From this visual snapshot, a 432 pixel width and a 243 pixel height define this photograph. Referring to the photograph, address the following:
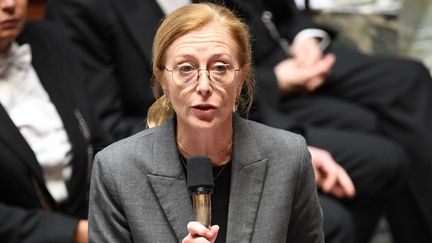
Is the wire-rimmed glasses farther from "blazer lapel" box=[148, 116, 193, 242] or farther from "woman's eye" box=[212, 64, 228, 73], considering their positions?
"blazer lapel" box=[148, 116, 193, 242]

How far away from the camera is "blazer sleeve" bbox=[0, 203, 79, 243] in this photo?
2.15 metres

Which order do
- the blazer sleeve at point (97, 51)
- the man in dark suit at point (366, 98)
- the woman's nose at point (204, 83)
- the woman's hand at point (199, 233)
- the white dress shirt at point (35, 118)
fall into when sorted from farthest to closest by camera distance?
the man in dark suit at point (366, 98), the blazer sleeve at point (97, 51), the white dress shirt at point (35, 118), the woman's nose at point (204, 83), the woman's hand at point (199, 233)

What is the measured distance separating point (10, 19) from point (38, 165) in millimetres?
343

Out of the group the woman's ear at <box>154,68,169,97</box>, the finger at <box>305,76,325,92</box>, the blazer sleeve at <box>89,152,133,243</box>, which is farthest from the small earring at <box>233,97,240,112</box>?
the finger at <box>305,76,325,92</box>

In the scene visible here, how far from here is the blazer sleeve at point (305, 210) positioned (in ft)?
5.35

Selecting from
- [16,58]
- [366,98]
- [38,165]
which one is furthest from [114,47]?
[366,98]

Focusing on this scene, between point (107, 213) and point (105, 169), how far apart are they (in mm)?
73

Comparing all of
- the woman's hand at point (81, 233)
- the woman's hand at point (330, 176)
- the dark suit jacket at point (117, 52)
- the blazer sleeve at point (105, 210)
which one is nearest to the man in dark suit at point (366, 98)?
the dark suit jacket at point (117, 52)

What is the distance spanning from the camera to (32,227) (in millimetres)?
2164

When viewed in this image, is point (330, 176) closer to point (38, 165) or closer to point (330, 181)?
point (330, 181)

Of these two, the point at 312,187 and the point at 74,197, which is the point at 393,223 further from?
the point at 312,187

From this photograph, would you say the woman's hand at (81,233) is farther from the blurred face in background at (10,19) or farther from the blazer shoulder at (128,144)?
the blazer shoulder at (128,144)

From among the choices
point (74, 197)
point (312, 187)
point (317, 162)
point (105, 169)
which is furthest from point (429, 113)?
point (105, 169)

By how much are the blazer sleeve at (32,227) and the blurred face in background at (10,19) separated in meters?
0.39
